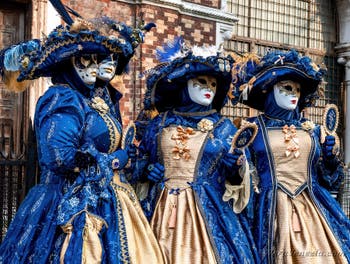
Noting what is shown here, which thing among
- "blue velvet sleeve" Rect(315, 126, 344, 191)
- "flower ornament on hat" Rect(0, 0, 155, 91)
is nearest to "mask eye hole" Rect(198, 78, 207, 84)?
"flower ornament on hat" Rect(0, 0, 155, 91)

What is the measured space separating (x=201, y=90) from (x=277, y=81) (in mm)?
773

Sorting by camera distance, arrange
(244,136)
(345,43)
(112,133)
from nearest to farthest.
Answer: (112,133) < (244,136) < (345,43)

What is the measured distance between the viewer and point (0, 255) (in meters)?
4.98

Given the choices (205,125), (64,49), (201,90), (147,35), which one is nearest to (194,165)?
(205,125)

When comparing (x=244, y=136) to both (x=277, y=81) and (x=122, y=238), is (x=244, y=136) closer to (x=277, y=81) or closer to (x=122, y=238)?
(x=277, y=81)

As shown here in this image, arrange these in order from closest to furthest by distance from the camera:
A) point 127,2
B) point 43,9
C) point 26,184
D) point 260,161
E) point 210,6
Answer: point 260,161 < point 26,184 < point 43,9 < point 127,2 < point 210,6

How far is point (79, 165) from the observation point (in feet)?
15.7

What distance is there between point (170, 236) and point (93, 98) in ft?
3.48

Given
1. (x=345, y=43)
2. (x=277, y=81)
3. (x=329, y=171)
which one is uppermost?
(x=345, y=43)

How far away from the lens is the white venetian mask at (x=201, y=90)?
5609mm

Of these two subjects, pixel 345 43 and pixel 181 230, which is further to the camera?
pixel 345 43

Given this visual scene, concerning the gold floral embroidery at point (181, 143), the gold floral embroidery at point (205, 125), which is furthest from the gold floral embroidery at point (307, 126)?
the gold floral embroidery at point (181, 143)

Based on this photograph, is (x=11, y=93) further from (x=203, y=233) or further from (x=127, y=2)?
(x=203, y=233)

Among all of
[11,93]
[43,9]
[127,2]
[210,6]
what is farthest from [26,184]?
[210,6]
